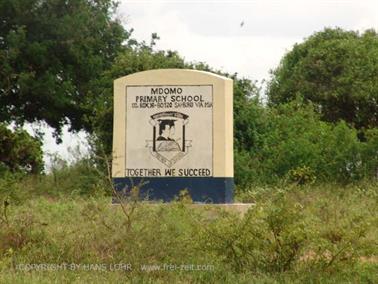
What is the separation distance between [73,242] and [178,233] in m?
1.26

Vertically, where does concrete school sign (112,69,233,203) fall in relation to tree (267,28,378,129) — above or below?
below

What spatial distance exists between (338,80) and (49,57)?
1113cm

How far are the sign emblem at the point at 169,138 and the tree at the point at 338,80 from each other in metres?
17.6

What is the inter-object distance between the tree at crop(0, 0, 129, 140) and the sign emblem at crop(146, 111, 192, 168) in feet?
39.7

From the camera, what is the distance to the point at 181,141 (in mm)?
14219

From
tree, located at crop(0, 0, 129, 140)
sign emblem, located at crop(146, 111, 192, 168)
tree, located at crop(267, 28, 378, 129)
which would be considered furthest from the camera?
tree, located at crop(267, 28, 378, 129)

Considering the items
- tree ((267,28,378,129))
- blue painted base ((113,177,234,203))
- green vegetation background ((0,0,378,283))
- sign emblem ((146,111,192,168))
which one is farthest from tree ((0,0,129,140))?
blue painted base ((113,177,234,203))

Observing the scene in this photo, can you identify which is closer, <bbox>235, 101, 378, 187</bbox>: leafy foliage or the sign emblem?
the sign emblem

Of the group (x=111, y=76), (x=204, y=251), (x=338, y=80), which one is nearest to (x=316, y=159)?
(x=111, y=76)

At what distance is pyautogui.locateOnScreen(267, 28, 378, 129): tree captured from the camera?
32031mm

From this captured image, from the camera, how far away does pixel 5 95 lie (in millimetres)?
27156

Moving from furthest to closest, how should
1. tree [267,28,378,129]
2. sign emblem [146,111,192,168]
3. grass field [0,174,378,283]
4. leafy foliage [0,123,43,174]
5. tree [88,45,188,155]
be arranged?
tree [267,28,378,129] < tree [88,45,188,155] < leafy foliage [0,123,43,174] < sign emblem [146,111,192,168] < grass field [0,174,378,283]

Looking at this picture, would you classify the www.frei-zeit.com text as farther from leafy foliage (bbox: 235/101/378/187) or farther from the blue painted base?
leafy foliage (bbox: 235/101/378/187)

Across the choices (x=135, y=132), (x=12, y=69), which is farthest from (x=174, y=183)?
(x=12, y=69)
